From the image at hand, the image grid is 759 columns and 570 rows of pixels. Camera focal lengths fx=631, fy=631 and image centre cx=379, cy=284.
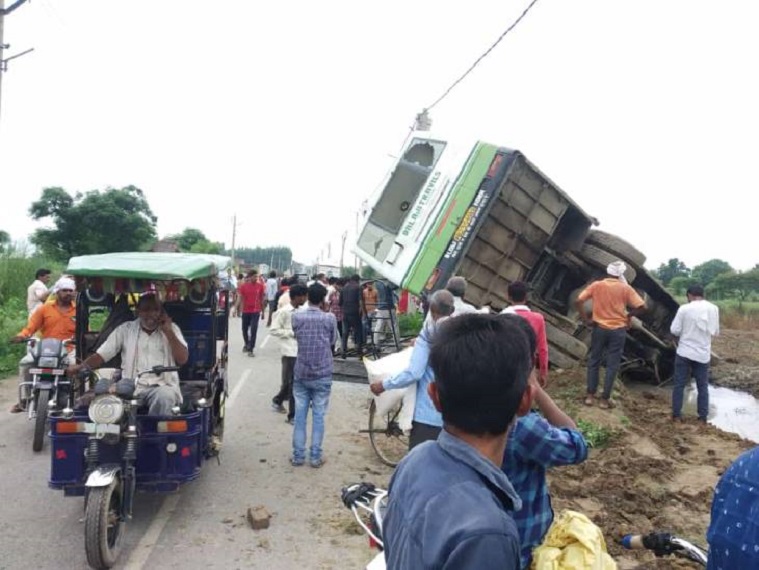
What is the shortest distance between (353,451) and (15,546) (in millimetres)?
3278

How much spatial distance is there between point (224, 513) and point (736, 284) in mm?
43841

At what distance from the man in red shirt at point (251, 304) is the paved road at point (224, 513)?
5225 mm

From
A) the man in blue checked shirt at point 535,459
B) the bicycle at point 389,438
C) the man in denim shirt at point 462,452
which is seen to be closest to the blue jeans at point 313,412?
the bicycle at point 389,438

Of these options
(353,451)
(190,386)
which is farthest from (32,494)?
(353,451)

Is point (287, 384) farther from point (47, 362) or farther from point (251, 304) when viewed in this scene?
point (251, 304)

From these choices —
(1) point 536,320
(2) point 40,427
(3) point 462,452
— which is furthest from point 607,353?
(3) point 462,452

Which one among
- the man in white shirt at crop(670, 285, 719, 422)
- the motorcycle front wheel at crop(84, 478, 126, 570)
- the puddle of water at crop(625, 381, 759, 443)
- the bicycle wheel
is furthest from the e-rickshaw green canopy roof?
the puddle of water at crop(625, 381, 759, 443)

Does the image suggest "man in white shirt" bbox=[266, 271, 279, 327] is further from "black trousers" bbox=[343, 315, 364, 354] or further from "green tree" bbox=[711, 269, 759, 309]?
"green tree" bbox=[711, 269, 759, 309]

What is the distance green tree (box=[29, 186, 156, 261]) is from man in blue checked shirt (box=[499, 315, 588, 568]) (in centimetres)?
3149

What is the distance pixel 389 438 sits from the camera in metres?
6.92

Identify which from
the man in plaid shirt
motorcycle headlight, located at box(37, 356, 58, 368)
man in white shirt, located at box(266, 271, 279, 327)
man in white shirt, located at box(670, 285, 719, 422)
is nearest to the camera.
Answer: the man in plaid shirt

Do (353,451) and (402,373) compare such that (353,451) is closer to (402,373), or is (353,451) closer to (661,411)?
(402,373)

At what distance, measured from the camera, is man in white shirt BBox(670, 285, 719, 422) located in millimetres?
7582

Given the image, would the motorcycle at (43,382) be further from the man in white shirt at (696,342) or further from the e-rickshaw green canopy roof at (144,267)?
the man in white shirt at (696,342)
